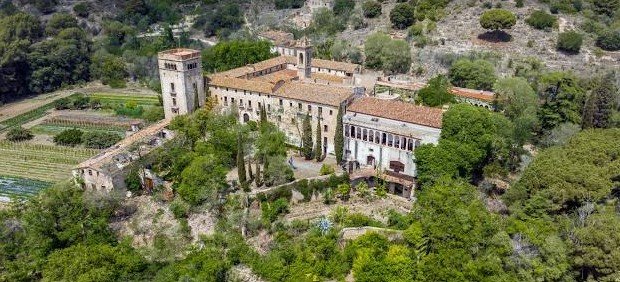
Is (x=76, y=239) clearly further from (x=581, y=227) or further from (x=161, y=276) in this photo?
(x=581, y=227)

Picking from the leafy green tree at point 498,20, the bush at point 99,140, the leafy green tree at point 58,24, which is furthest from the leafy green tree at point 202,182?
the leafy green tree at point 58,24

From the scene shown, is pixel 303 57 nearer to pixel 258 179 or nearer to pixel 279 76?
pixel 279 76

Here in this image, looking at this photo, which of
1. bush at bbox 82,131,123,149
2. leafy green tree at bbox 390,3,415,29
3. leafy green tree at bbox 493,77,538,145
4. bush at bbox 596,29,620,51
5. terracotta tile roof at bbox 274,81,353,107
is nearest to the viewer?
terracotta tile roof at bbox 274,81,353,107

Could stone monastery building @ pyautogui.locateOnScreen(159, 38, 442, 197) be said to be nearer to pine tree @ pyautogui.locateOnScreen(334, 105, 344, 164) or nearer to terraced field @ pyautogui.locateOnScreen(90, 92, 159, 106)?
pine tree @ pyautogui.locateOnScreen(334, 105, 344, 164)

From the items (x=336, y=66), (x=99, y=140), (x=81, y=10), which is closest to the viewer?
(x=99, y=140)

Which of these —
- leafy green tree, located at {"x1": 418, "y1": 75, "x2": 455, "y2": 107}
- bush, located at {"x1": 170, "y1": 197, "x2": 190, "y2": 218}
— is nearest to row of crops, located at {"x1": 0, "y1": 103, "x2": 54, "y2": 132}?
bush, located at {"x1": 170, "y1": 197, "x2": 190, "y2": 218}

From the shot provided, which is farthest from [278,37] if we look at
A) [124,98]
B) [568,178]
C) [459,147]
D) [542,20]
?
[568,178]

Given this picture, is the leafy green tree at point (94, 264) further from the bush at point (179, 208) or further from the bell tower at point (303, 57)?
the bell tower at point (303, 57)
